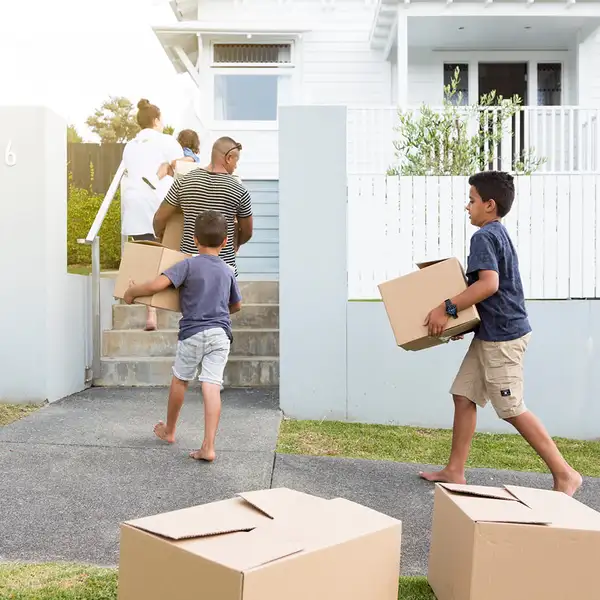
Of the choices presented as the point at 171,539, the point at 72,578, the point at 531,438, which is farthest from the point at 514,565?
the point at 531,438

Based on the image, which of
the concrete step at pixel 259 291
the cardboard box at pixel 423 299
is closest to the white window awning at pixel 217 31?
the concrete step at pixel 259 291

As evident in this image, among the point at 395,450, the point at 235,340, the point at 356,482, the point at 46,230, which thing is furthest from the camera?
the point at 235,340

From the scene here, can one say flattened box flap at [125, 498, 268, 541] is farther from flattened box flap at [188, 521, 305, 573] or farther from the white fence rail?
the white fence rail

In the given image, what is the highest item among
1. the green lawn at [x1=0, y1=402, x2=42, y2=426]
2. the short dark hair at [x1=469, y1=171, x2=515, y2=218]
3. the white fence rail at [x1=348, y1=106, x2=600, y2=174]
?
the white fence rail at [x1=348, y1=106, x2=600, y2=174]

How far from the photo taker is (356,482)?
4.08 m

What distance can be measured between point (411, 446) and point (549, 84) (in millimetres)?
9634

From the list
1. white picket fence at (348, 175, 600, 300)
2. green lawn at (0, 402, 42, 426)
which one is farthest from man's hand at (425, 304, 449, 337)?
green lawn at (0, 402, 42, 426)

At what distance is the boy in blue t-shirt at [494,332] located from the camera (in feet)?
12.2

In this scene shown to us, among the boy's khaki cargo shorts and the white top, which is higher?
the white top

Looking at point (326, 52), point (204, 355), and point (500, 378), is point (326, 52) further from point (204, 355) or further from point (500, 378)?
point (500, 378)

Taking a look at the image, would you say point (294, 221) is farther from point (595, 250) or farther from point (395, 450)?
point (595, 250)

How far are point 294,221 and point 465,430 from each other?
2.20 m

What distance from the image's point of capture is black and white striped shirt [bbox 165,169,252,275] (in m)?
4.82

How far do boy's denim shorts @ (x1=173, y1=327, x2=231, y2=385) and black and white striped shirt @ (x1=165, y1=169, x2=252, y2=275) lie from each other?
0.88 metres
